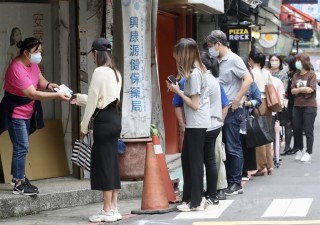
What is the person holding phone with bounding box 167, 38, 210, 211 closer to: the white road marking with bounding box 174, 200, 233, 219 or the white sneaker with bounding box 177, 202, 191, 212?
the white sneaker with bounding box 177, 202, 191, 212

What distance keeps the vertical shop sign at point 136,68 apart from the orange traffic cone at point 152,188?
1801mm

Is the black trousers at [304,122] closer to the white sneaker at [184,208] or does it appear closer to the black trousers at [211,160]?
the black trousers at [211,160]

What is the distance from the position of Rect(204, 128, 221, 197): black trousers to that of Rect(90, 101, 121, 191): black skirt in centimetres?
131

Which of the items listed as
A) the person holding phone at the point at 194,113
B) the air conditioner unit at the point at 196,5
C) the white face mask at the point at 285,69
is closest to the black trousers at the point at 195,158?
the person holding phone at the point at 194,113

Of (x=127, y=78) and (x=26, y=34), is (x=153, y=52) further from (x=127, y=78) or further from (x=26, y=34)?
(x=26, y=34)

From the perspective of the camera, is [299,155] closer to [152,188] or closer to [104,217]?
[152,188]

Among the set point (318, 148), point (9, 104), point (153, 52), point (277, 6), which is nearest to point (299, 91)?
point (318, 148)

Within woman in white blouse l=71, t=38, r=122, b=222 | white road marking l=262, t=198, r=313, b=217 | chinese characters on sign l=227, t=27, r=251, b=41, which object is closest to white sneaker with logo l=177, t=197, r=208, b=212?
white road marking l=262, t=198, r=313, b=217

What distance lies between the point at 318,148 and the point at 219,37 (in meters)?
7.97

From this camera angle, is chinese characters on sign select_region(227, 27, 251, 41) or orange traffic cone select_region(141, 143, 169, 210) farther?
chinese characters on sign select_region(227, 27, 251, 41)

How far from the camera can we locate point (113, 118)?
8.98 m

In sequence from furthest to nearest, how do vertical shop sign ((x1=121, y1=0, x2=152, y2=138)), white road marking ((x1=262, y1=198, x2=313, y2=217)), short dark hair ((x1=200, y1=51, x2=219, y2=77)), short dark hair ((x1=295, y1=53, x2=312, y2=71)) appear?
short dark hair ((x1=295, y1=53, x2=312, y2=71)), vertical shop sign ((x1=121, y1=0, x2=152, y2=138)), short dark hair ((x1=200, y1=51, x2=219, y2=77)), white road marking ((x1=262, y1=198, x2=313, y2=217))

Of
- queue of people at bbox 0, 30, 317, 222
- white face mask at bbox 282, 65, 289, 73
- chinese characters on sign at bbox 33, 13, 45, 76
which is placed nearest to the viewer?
queue of people at bbox 0, 30, 317, 222

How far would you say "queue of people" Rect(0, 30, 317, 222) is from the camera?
29.5 ft
